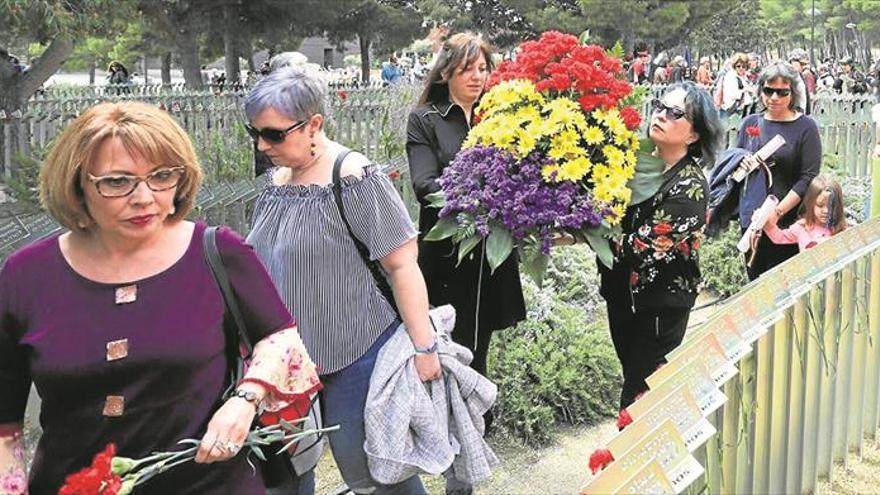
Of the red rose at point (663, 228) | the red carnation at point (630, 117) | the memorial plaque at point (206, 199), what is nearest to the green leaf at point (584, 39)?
the red carnation at point (630, 117)

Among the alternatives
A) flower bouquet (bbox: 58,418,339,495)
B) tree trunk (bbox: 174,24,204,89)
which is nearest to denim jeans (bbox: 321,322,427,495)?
flower bouquet (bbox: 58,418,339,495)

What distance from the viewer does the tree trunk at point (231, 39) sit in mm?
27891

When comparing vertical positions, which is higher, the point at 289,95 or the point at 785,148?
the point at 289,95

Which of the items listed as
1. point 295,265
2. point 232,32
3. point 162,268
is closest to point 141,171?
point 162,268

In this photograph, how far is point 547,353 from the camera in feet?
17.2

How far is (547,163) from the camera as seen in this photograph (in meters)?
3.43

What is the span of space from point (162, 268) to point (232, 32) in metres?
28.0

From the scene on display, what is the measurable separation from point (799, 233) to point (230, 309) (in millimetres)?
3539

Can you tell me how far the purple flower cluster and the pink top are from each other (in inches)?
73.8

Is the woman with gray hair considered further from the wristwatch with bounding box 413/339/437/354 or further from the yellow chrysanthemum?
the yellow chrysanthemum

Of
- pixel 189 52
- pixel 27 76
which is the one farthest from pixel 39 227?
pixel 189 52

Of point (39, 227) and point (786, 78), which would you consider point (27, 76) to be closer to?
point (39, 227)

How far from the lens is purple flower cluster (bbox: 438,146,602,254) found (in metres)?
3.40

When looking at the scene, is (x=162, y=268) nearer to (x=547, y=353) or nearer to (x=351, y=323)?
(x=351, y=323)
